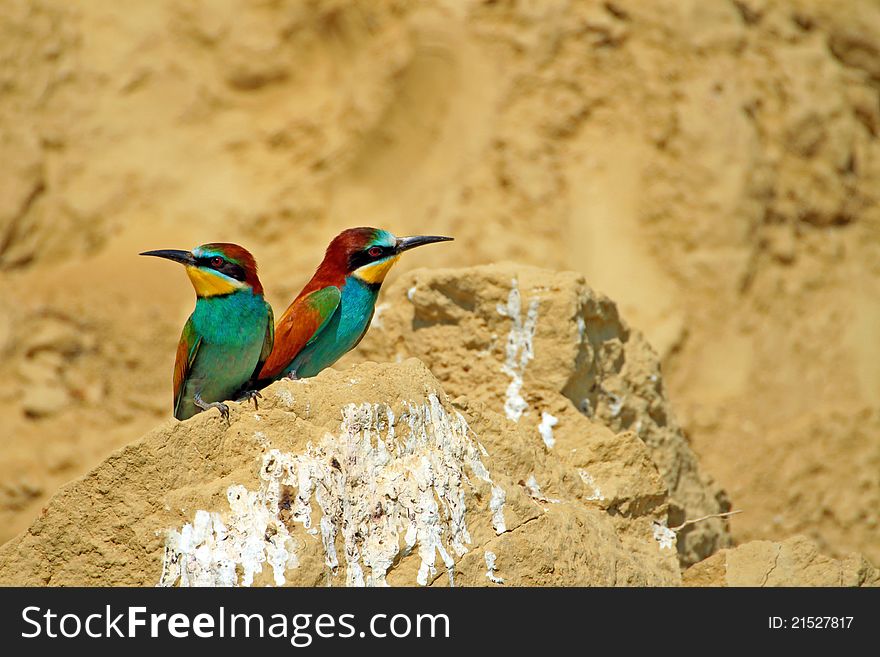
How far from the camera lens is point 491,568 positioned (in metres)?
2.62

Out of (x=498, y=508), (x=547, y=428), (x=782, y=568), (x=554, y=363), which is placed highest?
(x=554, y=363)

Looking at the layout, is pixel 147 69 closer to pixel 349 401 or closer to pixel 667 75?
pixel 667 75

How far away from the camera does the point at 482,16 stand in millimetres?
6039

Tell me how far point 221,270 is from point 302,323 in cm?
30

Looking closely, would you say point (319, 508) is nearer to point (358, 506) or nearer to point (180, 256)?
point (358, 506)

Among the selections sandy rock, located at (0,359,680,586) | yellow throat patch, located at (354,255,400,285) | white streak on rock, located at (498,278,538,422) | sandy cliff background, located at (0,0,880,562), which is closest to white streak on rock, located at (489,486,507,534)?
sandy rock, located at (0,359,680,586)

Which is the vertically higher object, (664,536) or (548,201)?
(548,201)

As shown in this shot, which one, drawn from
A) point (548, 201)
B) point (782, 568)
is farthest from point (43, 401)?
point (782, 568)

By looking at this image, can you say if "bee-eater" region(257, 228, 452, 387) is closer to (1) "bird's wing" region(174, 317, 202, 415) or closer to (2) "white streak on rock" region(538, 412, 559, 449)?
(1) "bird's wing" region(174, 317, 202, 415)

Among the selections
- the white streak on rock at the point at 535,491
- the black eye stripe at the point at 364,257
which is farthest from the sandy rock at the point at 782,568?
the black eye stripe at the point at 364,257

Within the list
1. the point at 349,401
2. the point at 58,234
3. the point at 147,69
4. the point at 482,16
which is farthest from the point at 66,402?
the point at 349,401
